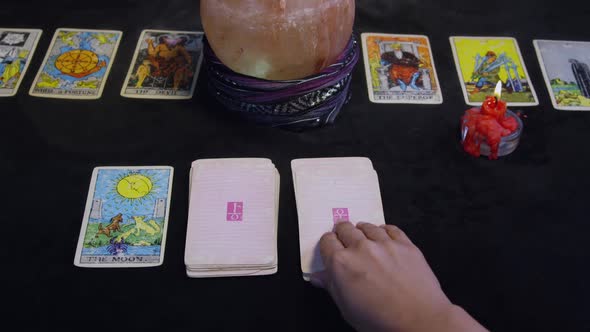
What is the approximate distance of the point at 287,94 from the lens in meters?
1.28

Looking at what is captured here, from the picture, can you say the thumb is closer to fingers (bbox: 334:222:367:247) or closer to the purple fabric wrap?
fingers (bbox: 334:222:367:247)

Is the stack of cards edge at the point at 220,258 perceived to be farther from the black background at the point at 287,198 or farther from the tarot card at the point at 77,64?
the tarot card at the point at 77,64

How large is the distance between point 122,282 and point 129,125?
17.6 inches

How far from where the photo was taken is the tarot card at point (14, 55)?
58.0 inches

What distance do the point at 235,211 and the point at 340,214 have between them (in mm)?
230

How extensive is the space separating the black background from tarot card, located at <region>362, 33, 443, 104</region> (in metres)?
0.03

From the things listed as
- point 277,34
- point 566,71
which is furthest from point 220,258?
point 566,71

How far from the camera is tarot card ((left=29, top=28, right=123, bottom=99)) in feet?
4.79

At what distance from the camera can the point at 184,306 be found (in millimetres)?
1089

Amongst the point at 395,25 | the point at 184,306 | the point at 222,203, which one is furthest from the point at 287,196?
the point at 395,25

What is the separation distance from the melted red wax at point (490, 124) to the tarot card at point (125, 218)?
28.7 inches

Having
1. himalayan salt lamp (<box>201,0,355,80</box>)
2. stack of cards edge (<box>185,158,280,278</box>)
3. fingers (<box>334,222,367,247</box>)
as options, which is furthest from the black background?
himalayan salt lamp (<box>201,0,355,80</box>)

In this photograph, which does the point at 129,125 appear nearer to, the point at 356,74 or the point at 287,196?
the point at 287,196

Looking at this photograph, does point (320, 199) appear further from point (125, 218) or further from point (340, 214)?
point (125, 218)
